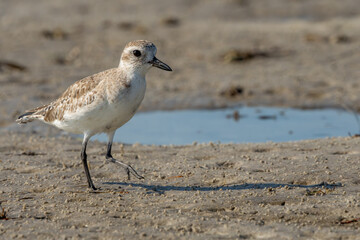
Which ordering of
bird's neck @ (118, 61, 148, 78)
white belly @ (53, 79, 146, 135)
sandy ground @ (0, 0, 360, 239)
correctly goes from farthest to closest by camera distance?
bird's neck @ (118, 61, 148, 78)
white belly @ (53, 79, 146, 135)
sandy ground @ (0, 0, 360, 239)

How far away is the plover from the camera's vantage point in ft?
21.1

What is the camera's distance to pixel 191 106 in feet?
38.2

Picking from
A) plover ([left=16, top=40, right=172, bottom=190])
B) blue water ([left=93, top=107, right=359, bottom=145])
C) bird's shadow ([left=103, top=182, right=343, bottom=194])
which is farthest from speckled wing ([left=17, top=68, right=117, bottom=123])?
blue water ([left=93, top=107, right=359, bottom=145])

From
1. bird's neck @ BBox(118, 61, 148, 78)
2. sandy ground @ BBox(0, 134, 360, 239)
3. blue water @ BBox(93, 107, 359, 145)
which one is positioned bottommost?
sandy ground @ BBox(0, 134, 360, 239)

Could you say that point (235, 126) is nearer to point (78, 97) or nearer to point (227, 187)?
point (227, 187)

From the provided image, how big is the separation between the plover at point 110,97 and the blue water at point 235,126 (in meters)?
2.70

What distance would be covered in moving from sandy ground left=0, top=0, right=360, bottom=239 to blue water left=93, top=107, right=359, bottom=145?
467mm

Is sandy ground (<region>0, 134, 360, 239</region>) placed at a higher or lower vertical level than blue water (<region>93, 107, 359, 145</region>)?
lower

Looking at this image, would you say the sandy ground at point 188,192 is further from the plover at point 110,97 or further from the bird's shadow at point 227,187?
the plover at point 110,97

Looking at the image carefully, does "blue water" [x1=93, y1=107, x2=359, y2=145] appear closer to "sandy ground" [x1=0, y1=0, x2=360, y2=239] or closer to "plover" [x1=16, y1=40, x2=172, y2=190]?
"sandy ground" [x1=0, y1=0, x2=360, y2=239]

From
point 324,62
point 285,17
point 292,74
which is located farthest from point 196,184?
point 285,17

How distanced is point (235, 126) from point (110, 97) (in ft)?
13.9

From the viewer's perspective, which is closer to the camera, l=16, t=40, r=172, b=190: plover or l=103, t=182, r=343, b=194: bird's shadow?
l=16, t=40, r=172, b=190: plover

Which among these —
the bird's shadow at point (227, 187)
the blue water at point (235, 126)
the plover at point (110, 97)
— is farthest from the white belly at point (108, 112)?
the blue water at point (235, 126)
